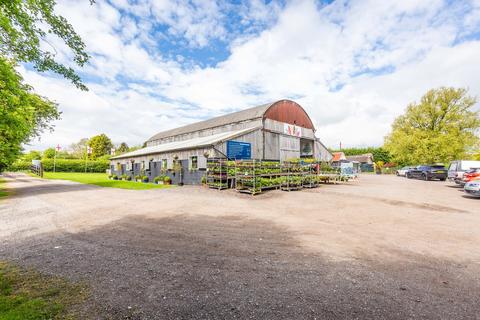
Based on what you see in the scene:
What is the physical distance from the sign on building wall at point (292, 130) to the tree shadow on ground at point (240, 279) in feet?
66.6

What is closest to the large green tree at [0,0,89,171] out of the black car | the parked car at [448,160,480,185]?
the parked car at [448,160,480,185]

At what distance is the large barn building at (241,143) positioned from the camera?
1862cm

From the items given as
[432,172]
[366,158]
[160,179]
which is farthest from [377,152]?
[160,179]

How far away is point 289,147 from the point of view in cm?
2495

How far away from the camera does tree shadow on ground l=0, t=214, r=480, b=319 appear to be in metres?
2.68

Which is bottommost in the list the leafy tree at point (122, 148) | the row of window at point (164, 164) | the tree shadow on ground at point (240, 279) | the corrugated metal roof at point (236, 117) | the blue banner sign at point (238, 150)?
the tree shadow on ground at point (240, 279)

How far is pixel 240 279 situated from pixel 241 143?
16.0m

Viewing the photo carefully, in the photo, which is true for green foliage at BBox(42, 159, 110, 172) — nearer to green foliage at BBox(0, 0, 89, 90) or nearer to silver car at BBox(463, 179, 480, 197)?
green foliage at BBox(0, 0, 89, 90)

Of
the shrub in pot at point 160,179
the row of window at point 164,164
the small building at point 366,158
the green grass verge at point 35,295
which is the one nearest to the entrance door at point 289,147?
the row of window at point 164,164

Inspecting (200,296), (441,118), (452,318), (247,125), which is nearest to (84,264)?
(200,296)

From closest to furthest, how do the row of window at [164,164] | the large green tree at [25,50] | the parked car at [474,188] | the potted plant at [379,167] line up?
1. the large green tree at [25,50]
2. the parked car at [474,188]
3. the row of window at [164,164]
4. the potted plant at [379,167]

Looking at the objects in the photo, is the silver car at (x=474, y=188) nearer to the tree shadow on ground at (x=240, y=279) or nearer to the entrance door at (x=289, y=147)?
the tree shadow on ground at (x=240, y=279)

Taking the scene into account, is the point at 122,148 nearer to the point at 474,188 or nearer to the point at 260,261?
the point at 260,261

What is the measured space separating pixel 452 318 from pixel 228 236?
13.9 ft
